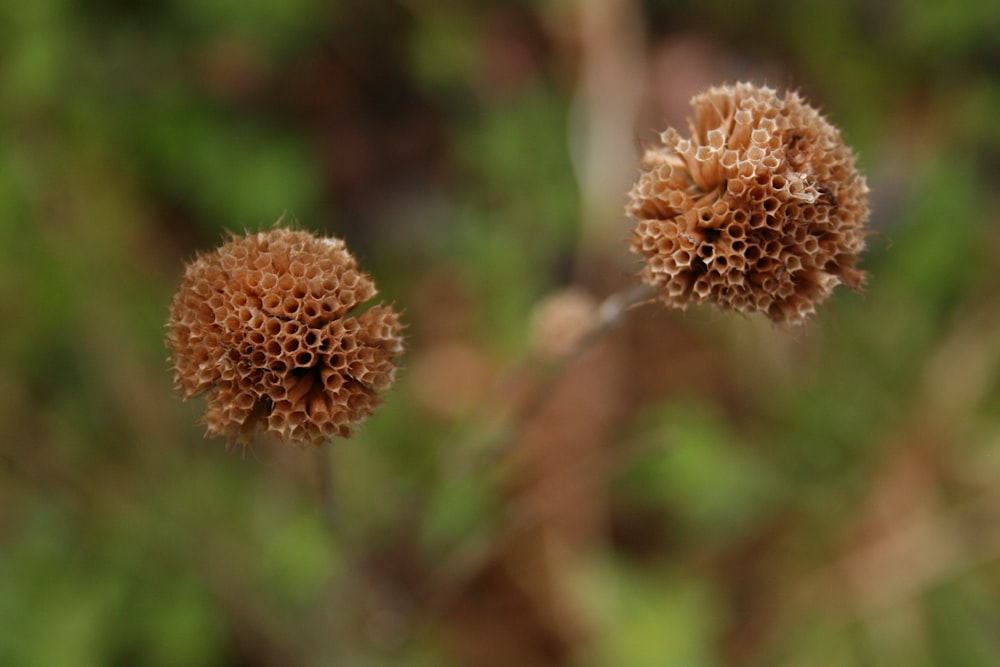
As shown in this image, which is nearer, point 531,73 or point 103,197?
point 103,197

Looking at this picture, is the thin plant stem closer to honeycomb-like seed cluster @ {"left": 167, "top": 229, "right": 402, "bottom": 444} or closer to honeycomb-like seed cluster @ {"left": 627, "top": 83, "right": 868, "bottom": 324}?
honeycomb-like seed cluster @ {"left": 627, "top": 83, "right": 868, "bottom": 324}

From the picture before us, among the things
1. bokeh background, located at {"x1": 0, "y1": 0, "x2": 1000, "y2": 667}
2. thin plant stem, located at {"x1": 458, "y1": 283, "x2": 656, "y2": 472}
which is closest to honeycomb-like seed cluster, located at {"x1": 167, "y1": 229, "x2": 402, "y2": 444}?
thin plant stem, located at {"x1": 458, "y1": 283, "x2": 656, "y2": 472}

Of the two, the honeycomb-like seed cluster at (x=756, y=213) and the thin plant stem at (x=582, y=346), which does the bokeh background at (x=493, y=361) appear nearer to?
the thin plant stem at (x=582, y=346)

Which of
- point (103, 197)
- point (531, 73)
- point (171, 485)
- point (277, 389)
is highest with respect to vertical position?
point (531, 73)

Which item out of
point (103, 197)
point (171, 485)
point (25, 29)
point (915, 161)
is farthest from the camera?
point (915, 161)

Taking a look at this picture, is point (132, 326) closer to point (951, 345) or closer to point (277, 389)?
point (277, 389)

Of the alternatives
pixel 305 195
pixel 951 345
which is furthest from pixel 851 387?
pixel 305 195

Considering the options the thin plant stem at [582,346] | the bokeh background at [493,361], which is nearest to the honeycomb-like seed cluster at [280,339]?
the thin plant stem at [582,346]
